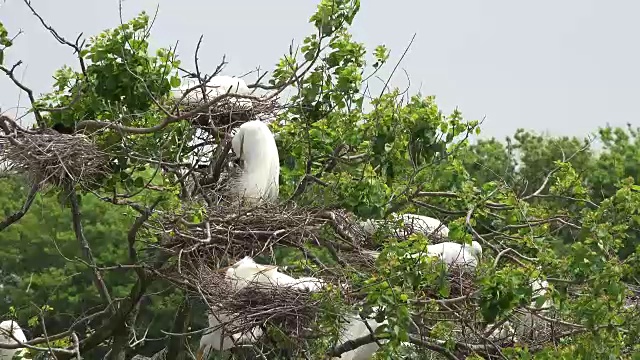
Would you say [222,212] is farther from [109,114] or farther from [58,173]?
[109,114]

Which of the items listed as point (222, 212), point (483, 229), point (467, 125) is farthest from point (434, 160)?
point (222, 212)

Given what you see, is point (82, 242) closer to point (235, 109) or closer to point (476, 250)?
point (235, 109)

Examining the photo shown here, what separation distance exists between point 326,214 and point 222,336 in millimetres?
1032

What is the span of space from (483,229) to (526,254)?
2.74ft

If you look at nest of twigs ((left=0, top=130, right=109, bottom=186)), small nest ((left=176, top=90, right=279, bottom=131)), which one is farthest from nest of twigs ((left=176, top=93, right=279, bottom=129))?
nest of twigs ((left=0, top=130, right=109, bottom=186))

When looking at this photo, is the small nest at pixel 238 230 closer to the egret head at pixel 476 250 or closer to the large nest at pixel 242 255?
the large nest at pixel 242 255

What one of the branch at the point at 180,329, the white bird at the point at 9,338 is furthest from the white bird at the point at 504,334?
the white bird at the point at 9,338

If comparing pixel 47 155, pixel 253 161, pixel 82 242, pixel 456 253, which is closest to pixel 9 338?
pixel 82 242

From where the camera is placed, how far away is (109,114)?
289 inches

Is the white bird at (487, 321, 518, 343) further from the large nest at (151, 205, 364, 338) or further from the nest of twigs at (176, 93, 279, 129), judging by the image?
the nest of twigs at (176, 93, 279, 129)

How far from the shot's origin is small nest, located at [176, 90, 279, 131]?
6984mm

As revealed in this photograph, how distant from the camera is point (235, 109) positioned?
23.0 ft

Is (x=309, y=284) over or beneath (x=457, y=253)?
beneath

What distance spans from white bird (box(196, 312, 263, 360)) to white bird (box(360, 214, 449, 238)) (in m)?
0.94
